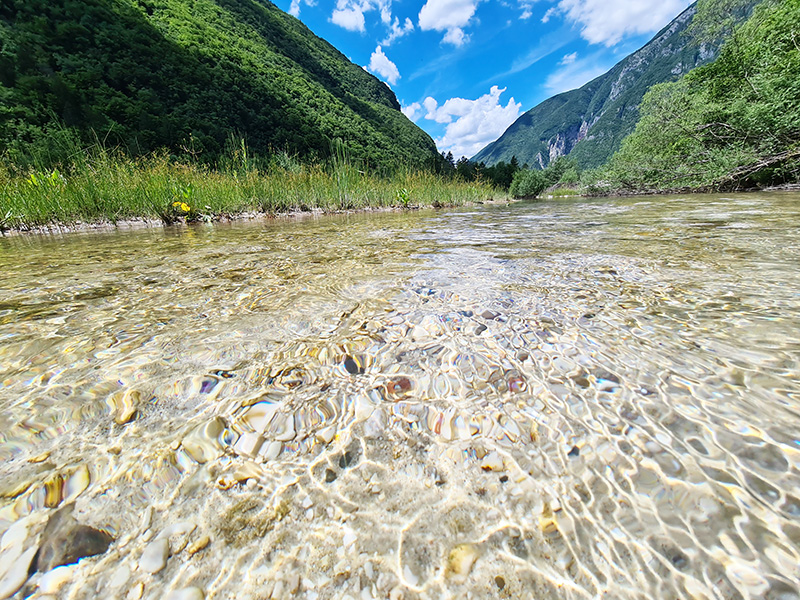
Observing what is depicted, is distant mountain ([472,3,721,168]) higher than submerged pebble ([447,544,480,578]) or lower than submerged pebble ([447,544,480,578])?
higher

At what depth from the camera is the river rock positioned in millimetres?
513

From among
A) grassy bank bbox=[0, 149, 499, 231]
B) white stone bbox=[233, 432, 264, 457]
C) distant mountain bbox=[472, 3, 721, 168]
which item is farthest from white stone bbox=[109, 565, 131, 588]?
distant mountain bbox=[472, 3, 721, 168]

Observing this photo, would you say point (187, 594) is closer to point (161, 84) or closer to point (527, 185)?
point (527, 185)

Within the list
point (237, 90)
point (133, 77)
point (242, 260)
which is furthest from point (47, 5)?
point (242, 260)

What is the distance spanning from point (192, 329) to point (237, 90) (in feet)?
154

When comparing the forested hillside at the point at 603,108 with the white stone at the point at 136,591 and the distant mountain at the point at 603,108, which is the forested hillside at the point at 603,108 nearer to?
Result: the distant mountain at the point at 603,108

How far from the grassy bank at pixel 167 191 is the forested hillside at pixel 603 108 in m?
95.2

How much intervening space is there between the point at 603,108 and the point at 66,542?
610 ft

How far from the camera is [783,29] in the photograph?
11.7 metres

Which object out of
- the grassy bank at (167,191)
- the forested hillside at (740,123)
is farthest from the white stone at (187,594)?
the forested hillside at (740,123)

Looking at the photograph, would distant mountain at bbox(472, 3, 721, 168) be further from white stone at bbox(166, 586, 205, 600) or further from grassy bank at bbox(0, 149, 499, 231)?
white stone at bbox(166, 586, 205, 600)

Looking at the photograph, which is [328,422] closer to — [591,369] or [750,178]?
[591,369]

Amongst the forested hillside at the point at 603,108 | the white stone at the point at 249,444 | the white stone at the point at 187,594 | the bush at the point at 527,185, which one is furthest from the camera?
the forested hillside at the point at 603,108

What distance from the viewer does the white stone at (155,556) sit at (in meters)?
0.51
